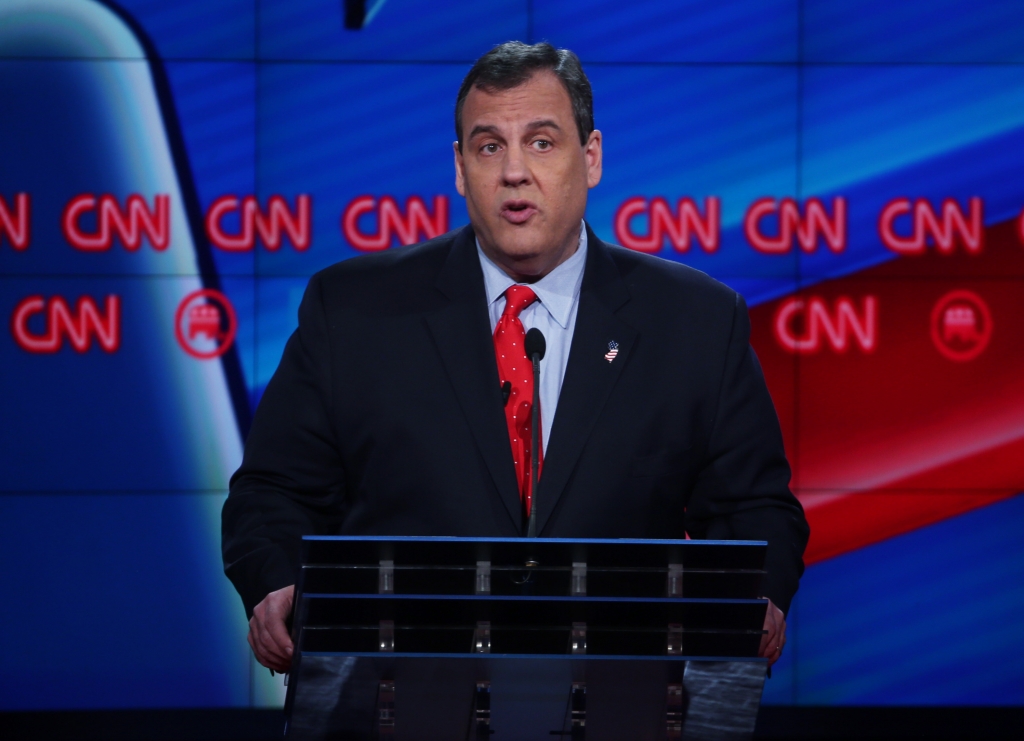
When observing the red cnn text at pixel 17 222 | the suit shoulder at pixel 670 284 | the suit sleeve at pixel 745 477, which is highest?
the red cnn text at pixel 17 222

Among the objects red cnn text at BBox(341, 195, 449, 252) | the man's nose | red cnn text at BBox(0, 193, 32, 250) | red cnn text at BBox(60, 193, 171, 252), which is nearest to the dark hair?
the man's nose

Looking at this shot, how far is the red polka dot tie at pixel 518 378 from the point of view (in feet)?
5.42

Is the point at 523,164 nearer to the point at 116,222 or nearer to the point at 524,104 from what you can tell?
the point at 524,104

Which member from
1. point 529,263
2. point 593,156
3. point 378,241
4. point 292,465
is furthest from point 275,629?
point 378,241

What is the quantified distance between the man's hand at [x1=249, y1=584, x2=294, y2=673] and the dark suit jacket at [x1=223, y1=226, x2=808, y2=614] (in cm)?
14

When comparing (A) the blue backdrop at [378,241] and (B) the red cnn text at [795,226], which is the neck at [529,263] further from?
(B) the red cnn text at [795,226]

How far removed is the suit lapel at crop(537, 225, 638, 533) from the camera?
5.33 ft

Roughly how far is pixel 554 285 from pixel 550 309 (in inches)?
2.1

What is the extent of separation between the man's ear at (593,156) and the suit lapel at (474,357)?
223 mm

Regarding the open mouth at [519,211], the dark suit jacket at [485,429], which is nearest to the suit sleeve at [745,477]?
the dark suit jacket at [485,429]

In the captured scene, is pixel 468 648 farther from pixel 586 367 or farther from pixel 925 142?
pixel 925 142

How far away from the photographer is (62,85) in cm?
415

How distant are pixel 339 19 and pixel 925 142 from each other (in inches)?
86.9

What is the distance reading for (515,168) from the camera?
167 cm
